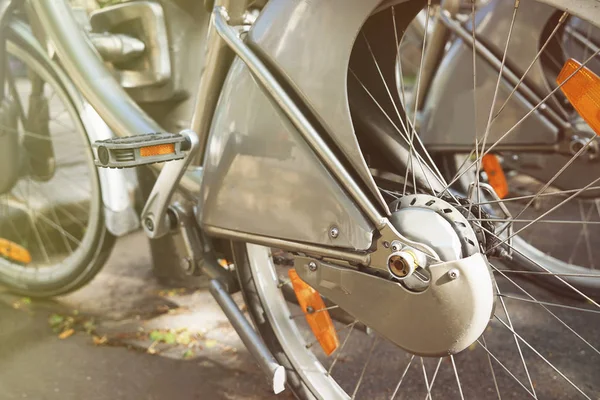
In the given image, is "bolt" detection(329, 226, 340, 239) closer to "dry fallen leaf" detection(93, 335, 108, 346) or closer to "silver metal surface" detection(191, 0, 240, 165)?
"silver metal surface" detection(191, 0, 240, 165)

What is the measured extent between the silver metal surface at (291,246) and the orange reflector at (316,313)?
25 cm

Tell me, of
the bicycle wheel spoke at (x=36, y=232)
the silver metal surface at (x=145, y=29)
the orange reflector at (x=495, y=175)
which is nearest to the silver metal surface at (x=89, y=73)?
the silver metal surface at (x=145, y=29)

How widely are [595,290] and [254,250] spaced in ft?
3.48

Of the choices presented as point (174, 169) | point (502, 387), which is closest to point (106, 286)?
point (174, 169)

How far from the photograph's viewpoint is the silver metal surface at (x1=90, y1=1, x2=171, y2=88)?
2156 millimetres

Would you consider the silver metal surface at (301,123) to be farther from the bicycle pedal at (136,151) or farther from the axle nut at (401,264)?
the bicycle pedal at (136,151)

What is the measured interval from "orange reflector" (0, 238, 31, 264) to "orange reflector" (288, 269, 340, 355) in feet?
4.44

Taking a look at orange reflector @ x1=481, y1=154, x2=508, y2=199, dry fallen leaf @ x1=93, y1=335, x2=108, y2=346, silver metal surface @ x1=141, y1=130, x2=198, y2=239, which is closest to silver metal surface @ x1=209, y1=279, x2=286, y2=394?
silver metal surface @ x1=141, y1=130, x2=198, y2=239

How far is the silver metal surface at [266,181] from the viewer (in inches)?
54.4

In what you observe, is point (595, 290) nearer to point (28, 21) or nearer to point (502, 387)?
point (502, 387)

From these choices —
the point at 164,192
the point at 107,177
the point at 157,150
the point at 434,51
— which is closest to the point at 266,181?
the point at 157,150

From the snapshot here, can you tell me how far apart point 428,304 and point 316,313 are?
0.50 meters

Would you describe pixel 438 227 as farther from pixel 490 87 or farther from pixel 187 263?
pixel 490 87

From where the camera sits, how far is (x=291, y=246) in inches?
58.4
